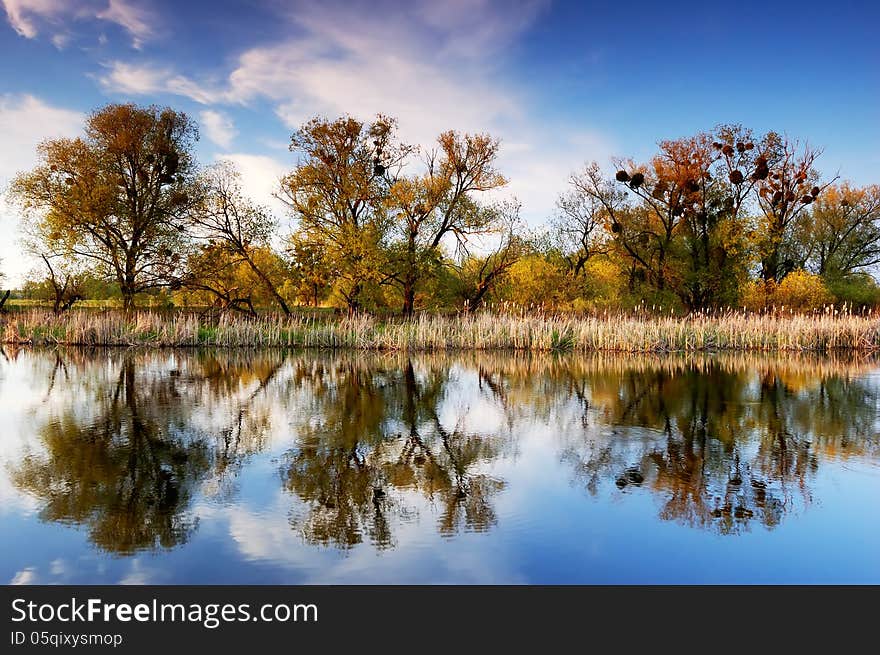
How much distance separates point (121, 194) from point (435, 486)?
34.1m

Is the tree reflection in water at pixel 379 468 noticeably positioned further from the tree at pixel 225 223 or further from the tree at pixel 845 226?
the tree at pixel 845 226

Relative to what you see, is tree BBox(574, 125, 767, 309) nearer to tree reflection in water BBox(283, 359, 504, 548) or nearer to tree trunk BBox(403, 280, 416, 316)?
tree trunk BBox(403, 280, 416, 316)

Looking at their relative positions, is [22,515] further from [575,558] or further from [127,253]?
[127,253]

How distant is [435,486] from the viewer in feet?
20.7

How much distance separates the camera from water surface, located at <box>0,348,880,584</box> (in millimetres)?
4465

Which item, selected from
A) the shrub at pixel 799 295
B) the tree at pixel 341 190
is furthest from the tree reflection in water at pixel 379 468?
the shrub at pixel 799 295

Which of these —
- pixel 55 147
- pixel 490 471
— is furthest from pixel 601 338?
pixel 55 147

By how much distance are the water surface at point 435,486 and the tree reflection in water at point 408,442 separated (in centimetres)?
4

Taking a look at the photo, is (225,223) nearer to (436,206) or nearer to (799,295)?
(436,206)

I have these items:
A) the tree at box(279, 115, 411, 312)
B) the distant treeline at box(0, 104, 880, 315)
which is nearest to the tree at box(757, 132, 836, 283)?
the distant treeline at box(0, 104, 880, 315)

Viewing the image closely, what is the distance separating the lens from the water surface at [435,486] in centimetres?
446

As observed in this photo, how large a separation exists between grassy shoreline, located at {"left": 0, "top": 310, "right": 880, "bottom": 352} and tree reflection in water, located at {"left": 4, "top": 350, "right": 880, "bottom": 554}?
27.4 ft
